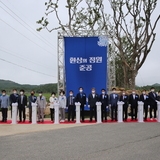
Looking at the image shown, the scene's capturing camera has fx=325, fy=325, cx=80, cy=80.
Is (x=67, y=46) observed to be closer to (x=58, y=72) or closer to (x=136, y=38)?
(x=58, y=72)

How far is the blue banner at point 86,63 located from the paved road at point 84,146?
6.76m

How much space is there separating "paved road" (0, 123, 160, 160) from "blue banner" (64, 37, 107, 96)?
6759 mm

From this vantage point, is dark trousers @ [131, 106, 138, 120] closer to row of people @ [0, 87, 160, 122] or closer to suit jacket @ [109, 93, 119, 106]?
row of people @ [0, 87, 160, 122]

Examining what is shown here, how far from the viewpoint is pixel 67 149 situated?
8.22 meters

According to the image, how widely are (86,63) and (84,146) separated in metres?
9.74

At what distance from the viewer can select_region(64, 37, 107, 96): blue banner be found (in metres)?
18.0

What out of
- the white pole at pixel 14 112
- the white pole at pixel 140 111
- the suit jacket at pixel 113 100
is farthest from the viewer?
the suit jacket at pixel 113 100

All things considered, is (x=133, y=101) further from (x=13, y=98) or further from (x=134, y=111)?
(x=13, y=98)

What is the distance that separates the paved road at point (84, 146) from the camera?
7344 millimetres

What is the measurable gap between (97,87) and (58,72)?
2.32 metres

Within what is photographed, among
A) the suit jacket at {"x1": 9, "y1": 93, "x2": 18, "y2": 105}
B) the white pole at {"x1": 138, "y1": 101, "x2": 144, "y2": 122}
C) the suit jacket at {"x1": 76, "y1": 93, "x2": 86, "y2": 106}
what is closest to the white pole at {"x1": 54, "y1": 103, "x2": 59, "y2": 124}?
the suit jacket at {"x1": 76, "y1": 93, "x2": 86, "y2": 106}

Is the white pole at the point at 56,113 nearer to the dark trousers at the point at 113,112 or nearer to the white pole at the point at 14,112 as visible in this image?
the white pole at the point at 14,112

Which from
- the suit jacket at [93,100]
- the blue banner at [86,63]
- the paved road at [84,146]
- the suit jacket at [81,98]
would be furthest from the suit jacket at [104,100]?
the paved road at [84,146]

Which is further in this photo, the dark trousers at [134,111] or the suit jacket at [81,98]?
the dark trousers at [134,111]
